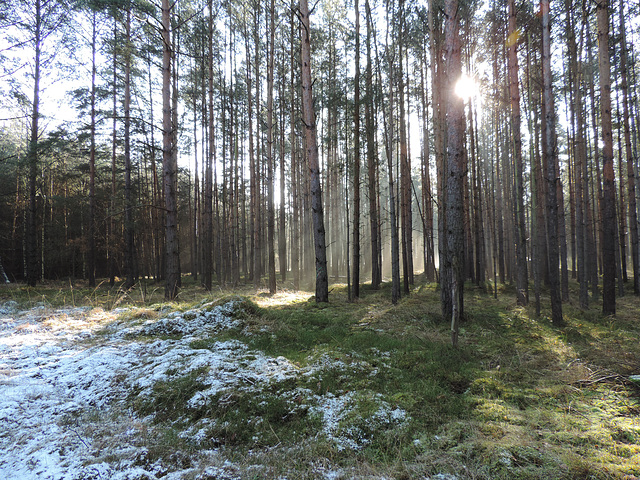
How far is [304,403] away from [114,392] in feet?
7.20

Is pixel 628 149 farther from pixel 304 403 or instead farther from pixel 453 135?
pixel 304 403

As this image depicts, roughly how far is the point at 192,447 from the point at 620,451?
11.5ft

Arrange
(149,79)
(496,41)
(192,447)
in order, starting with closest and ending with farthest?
1. (192,447)
2. (496,41)
3. (149,79)

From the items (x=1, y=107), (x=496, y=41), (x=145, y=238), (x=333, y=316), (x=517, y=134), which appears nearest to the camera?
(x=333, y=316)

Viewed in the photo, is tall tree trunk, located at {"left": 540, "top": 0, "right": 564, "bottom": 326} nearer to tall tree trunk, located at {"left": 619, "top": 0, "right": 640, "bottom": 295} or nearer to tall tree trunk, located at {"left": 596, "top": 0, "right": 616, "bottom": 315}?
tall tree trunk, located at {"left": 596, "top": 0, "right": 616, "bottom": 315}

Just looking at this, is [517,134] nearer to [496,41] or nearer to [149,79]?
[496,41]

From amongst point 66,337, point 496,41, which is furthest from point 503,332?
point 496,41

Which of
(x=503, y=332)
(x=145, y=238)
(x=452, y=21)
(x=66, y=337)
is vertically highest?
(x=452, y=21)

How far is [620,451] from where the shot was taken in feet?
7.02

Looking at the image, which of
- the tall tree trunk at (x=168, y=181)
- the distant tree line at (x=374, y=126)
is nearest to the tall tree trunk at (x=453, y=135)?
the distant tree line at (x=374, y=126)

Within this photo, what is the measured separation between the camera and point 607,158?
787cm

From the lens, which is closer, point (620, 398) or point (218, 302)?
point (620, 398)

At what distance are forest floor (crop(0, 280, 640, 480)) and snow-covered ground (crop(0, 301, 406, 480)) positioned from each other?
0.02m

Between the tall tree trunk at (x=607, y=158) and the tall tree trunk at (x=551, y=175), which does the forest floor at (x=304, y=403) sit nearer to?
the tall tree trunk at (x=551, y=175)
